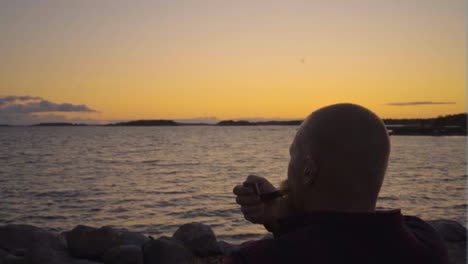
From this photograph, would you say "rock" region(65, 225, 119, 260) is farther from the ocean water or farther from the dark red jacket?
the dark red jacket

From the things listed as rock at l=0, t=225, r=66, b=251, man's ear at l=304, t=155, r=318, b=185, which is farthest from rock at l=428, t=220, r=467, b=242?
man's ear at l=304, t=155, r=318, b=185

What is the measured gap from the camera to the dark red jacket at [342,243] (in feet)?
4.33

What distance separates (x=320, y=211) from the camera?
4.66ft

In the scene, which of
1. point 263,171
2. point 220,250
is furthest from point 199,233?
point 263,171

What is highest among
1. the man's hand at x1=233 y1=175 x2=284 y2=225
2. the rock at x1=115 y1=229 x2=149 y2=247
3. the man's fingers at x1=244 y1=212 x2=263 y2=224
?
the man's hand at x1=233 y1=175 x2=284 y2=225

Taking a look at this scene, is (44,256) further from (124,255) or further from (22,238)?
(22,238)

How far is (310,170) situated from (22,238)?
398 inches

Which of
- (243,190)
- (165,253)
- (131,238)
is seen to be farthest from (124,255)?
(243,190)

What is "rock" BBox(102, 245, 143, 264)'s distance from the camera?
8414 millimetres

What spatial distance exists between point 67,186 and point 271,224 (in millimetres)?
24426

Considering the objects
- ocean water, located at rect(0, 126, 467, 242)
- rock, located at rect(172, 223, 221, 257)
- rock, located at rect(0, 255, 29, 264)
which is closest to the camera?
rock, located at rect(0, 255, 29, 264)

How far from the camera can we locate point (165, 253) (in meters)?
8.51

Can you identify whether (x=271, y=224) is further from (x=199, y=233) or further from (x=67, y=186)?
(x=67, y=186)

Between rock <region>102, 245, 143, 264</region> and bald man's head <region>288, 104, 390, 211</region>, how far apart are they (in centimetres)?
746
